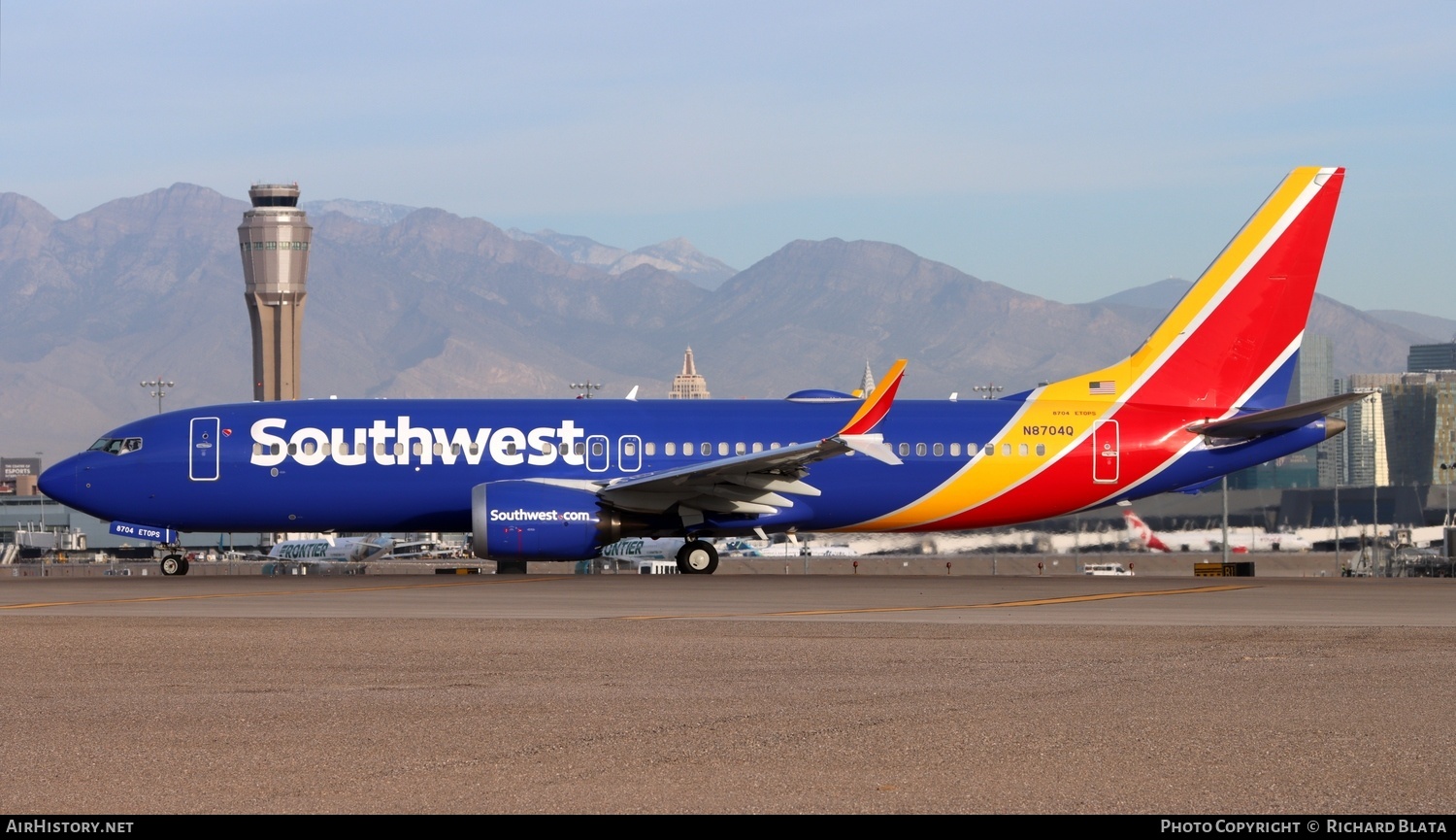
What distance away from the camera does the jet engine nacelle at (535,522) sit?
1302 inches

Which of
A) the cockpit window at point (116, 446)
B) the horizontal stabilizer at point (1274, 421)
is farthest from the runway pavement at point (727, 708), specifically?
the cockpit window at point (116, 446)

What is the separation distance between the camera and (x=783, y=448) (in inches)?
1362

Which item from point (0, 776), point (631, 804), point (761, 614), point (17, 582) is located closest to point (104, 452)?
point (17, 582)

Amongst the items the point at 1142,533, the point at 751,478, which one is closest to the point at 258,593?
the point at 751,478

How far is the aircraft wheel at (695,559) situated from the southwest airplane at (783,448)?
1.6 inches

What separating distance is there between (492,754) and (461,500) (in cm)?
2375

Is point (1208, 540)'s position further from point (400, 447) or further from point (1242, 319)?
point (400, 447)

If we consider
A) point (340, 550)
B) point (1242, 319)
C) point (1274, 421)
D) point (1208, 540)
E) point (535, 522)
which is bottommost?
point (340, 550)

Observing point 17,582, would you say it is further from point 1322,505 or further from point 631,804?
point 1322,505

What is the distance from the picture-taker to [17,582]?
32.5m

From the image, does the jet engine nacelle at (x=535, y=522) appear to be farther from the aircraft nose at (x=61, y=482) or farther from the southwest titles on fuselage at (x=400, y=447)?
the aircraft nose at (x=61, y=482)

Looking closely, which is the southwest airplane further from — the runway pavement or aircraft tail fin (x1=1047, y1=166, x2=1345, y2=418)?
the runway pavement

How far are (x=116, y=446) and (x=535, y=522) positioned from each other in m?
9.51

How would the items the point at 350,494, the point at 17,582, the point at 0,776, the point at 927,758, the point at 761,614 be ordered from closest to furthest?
1. the point at 0,776
2. the point at 927,758
3. the point at 761,614
4. the point at 17,582
5. the point at 350,494
